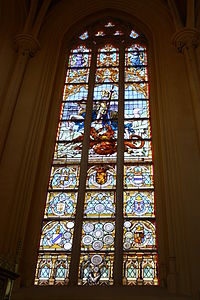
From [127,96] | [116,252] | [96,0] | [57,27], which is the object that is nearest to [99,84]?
[127,96]

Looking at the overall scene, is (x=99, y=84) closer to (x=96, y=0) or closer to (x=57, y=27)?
(x=57, y=27)

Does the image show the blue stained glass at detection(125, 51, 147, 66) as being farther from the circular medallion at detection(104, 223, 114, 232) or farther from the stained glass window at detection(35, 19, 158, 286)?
the circular medallion at detection(104, 223, 114, 232)

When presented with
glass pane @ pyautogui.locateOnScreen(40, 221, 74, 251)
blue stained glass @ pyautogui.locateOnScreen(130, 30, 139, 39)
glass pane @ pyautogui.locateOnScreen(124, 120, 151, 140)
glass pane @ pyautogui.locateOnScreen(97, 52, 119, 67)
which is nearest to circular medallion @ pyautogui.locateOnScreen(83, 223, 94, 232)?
glass pane @ pyautogui.locateOnScreen(40, 221, 74, 251)

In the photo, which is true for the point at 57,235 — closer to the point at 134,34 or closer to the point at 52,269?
the point at 52,269

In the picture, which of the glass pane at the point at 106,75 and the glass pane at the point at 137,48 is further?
the glass pane at the point at 137,48

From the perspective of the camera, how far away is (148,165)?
668 cm

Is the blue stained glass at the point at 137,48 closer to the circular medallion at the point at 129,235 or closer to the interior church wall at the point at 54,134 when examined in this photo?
the interior church wall at the point at 54,134

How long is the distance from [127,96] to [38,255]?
12.4 feet

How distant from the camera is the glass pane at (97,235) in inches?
229

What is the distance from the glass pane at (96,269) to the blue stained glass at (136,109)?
9.68 ft

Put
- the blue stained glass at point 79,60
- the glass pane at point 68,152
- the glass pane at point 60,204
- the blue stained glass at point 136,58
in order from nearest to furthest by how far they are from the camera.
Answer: the glass pane at point 60,204 < the glass pane at point 68,152 < the blue stained glass at point 136,58 < the blue stained glass at point 79,60

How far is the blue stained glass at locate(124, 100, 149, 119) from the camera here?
7496 mm

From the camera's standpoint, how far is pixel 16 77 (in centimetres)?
753

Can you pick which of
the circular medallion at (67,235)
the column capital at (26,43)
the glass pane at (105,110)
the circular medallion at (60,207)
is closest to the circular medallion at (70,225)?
the circular medallion at (67,235)
